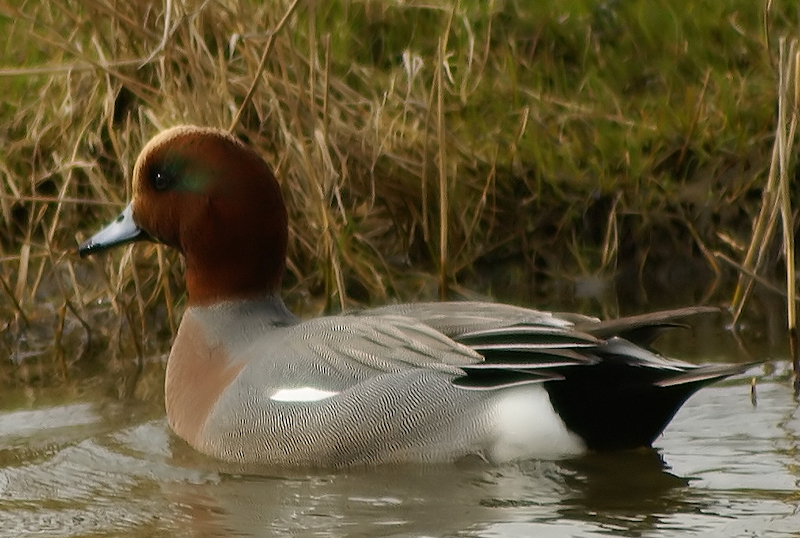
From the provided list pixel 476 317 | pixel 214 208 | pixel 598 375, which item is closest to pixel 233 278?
pixel 214 208

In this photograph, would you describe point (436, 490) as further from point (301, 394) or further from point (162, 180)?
point (162, 180)

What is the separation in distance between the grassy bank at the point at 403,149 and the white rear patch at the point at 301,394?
3.18ft

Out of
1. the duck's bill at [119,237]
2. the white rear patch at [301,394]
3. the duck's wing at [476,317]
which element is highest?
the duck's bill at [119,237]

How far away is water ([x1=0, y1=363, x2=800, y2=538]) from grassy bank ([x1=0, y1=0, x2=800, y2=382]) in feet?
3.32

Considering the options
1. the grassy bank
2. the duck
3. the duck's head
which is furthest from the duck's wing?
the grassy bank

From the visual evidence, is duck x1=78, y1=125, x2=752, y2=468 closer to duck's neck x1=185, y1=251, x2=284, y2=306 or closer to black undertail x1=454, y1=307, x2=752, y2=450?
black undertail x1=454, y1=307, x2=752, y2=450

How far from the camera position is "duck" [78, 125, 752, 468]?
3.93 m

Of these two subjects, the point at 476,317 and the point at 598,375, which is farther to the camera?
the point at 476,317

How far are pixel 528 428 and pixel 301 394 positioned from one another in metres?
Answer: 0.61

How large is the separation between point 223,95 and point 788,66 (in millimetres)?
1881

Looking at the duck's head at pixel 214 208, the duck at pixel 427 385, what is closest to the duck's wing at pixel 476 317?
the duck at pixel 427 385

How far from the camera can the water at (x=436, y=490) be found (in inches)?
139

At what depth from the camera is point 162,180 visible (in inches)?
177

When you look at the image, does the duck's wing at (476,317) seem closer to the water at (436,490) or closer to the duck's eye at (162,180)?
the water at (436,490)
